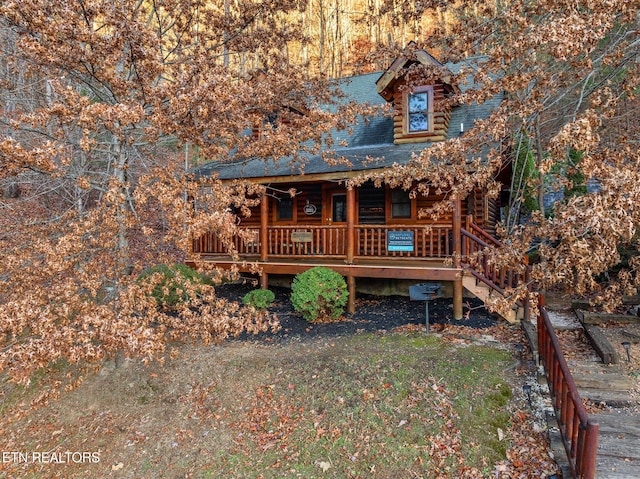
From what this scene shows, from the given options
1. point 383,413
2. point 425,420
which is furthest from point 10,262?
point 425,420

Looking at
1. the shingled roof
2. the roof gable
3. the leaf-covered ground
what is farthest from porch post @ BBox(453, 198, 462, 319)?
the roof gable

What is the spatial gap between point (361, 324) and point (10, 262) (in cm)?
692

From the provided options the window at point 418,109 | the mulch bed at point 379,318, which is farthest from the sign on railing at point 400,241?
the window at point 418,109

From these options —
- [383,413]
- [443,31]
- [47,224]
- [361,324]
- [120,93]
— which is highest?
[443,31]

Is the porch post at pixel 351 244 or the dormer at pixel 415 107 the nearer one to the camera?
the porch post at pixel 351 244

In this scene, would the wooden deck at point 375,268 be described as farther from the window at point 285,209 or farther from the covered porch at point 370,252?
the window at point 285,209

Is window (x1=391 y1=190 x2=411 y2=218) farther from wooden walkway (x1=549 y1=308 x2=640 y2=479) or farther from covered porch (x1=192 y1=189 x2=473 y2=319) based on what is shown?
wooden walkway (x1=549 y1=308 x2=640 y2=479)

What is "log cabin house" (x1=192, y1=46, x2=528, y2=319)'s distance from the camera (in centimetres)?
933

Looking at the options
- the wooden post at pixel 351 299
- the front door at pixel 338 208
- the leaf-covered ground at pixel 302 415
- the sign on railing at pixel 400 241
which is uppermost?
the front door at pixel 338 208

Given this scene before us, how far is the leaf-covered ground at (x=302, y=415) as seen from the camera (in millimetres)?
5262

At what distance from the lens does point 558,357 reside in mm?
4957

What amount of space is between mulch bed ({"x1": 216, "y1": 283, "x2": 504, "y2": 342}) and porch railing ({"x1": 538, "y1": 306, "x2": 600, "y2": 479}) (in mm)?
2935

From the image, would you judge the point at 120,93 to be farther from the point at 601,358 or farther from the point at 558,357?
the point at 601,358

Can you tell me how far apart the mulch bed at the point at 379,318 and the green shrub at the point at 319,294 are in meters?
0.27
